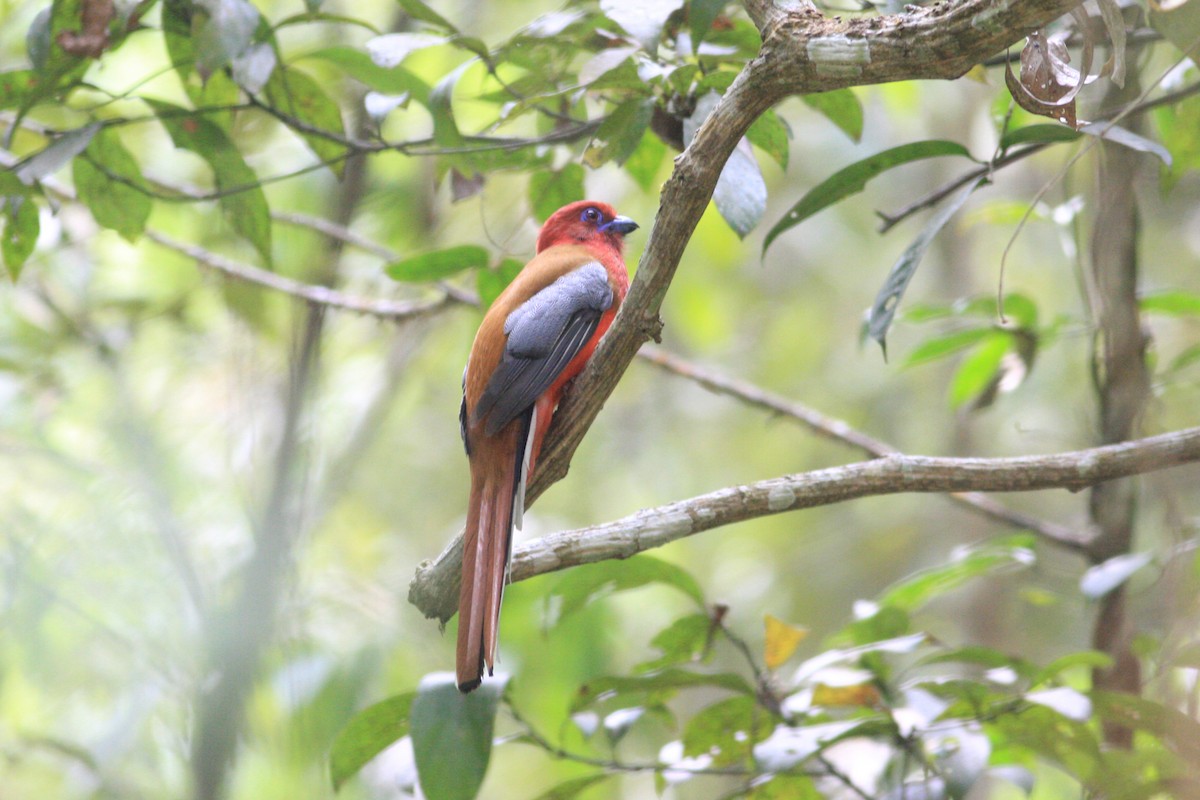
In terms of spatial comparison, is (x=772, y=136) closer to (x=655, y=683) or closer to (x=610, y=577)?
(x=610, y=577)

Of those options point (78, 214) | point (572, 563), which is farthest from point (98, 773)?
point (78, 214)

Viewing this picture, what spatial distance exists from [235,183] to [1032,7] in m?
2.02

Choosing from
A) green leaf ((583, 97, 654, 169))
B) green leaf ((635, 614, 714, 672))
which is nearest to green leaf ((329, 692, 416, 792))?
green leaf ((635, 614, 714, 672))

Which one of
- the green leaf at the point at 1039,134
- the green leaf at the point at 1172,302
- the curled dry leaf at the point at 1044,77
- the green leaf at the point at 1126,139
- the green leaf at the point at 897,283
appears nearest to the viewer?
the curled dry leaf at the point at 1044,77

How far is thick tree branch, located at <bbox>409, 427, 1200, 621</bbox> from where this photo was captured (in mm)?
2322

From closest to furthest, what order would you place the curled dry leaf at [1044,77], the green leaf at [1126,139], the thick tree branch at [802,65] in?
1. the thick tree branch at [802,65]
2. the curled dry leaf at [1044,77]
3. the green leaf at [1126,139]

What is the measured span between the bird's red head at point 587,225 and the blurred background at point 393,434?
7.2 inches


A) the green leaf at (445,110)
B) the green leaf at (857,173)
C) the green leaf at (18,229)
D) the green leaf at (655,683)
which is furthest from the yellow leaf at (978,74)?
the green leaf at (18,229)

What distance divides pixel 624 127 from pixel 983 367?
5.58 ft

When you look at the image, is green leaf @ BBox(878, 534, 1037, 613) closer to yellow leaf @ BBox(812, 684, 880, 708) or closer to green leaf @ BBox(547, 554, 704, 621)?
yellow leaf @ BBox(812, 684, 880, 708)

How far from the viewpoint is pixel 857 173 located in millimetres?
2533

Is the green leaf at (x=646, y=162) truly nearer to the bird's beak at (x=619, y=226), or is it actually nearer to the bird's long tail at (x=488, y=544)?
the bird's beak at (x=619, y=226)

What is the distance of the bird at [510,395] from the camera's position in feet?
7.83

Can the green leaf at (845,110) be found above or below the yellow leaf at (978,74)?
below
